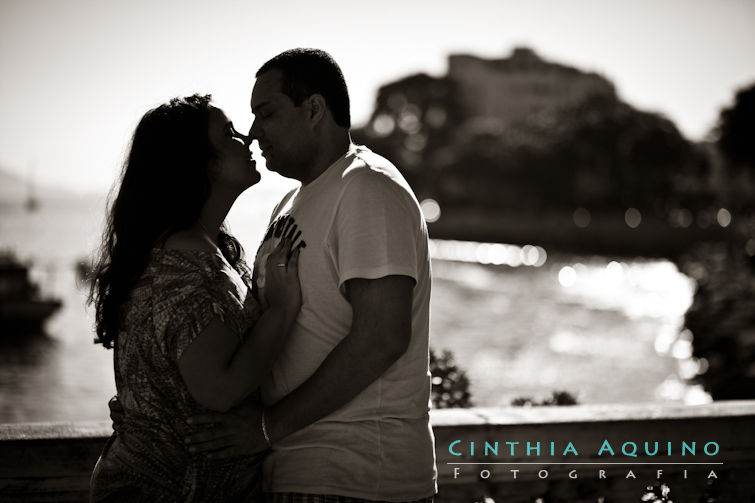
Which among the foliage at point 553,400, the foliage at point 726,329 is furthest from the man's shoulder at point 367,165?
the foliage at point 726,329

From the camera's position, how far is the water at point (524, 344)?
23.7 m

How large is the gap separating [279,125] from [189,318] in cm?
78

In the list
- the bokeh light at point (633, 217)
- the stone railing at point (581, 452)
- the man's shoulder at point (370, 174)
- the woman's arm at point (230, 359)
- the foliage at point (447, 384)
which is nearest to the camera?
the woman's arm at point (230, 359)

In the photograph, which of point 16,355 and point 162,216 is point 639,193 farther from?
point 162,216

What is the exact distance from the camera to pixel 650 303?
43.3 meters

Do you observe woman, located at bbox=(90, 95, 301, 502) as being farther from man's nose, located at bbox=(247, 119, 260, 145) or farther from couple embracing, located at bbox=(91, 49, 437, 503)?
man's nose, located at bbox=(247, 119, 260, 145)

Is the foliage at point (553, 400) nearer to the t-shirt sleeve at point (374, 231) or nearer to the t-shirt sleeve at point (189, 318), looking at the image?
the t-shirt sleeve at point (374, 231)

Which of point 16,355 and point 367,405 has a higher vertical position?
point 367,405

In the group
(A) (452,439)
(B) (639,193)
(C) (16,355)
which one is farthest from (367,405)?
(B) (639,193)

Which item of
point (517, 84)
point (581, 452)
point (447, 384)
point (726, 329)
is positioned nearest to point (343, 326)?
point (581, 452)

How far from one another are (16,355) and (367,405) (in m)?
32.7

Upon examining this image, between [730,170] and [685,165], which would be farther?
[685,165]

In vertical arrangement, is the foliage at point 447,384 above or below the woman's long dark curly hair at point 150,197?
below

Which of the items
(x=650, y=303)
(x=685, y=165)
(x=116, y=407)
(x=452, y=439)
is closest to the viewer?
(x=116, y=407)
